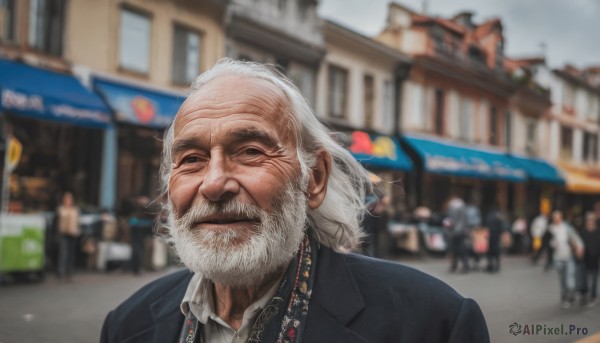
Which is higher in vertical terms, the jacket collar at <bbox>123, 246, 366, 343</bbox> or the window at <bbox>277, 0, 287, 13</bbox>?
the window at <bbox>277, 0, 287, 13</bbox>

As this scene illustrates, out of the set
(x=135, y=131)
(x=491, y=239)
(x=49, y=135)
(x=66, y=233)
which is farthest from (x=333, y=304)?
(x=135, y=131)

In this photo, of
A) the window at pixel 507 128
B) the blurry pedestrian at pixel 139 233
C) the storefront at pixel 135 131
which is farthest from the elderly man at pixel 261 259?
the window at pixel 507 128

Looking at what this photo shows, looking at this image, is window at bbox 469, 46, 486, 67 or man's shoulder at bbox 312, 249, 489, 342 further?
window at bbox 469, 46, 486, 67

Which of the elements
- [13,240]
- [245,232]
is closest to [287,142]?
[245,232]

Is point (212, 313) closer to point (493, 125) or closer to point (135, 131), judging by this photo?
point (135, 131)

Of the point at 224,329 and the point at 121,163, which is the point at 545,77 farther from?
the point at 224,329

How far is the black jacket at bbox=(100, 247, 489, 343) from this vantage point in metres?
1.60

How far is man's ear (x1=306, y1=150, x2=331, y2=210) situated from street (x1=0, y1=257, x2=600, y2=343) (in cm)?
112

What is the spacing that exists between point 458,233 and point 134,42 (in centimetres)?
838

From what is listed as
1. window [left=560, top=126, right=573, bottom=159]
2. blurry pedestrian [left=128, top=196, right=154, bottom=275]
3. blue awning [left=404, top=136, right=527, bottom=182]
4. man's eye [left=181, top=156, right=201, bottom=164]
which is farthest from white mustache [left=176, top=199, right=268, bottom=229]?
window [left=560, top=126, right=573, bottom=159]

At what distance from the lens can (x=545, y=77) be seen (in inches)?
1122

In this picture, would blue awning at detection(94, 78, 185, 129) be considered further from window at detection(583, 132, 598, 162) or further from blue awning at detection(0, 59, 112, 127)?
window at detection(583, 132, 598, 162)

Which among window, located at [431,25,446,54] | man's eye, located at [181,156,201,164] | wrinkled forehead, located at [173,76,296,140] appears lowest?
man's eye, located at [181,156,201,164]

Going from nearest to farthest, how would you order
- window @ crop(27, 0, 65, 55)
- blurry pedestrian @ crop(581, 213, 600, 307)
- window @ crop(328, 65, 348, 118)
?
blurry pedestrian @ crop(581, 213, 600, 307) → window @ crop(27, 0, 65, 55) → window @ crop(328, 65, 348, 118)
